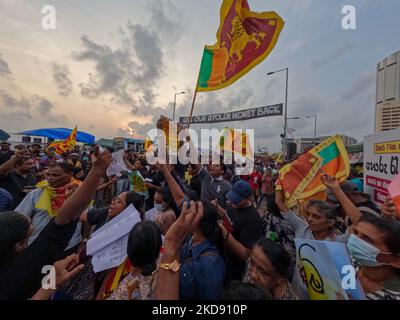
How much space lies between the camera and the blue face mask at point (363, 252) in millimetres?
1550

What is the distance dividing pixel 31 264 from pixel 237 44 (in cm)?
435

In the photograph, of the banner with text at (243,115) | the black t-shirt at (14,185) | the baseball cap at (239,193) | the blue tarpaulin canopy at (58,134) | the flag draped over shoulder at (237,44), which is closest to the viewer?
the baseball cap at (239,193)

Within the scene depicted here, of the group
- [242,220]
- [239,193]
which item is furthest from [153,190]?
[242,220]

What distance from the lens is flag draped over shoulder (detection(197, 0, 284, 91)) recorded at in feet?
13.1

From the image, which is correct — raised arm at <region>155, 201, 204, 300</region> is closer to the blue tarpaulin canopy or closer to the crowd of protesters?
the crowd of protesters

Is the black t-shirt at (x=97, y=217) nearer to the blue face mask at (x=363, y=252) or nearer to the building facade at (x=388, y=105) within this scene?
the blue face mask at (x=363, y=252)

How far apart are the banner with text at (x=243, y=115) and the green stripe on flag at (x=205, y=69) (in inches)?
578

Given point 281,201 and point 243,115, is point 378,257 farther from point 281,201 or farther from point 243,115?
point 243,115

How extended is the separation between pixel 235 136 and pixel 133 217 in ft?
23.1

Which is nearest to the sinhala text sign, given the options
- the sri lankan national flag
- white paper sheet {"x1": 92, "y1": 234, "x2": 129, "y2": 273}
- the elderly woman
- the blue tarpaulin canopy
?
the elderly woman

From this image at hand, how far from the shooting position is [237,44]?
14.0 feet

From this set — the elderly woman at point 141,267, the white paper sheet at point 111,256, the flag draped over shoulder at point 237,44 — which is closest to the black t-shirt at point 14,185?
the white paper sheet at point 111,256
